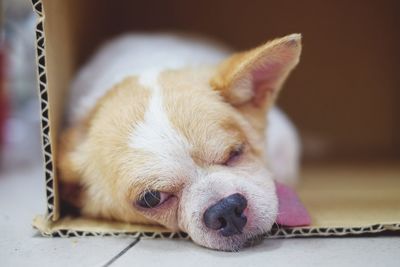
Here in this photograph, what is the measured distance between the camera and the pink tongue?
1504 mm

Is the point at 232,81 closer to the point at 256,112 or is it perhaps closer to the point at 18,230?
the point at 256,112

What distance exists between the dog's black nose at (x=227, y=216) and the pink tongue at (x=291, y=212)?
13 cm

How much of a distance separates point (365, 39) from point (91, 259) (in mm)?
1944

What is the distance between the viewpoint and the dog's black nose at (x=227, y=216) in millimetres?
1408

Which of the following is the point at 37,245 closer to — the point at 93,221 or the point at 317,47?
the point at 93,221

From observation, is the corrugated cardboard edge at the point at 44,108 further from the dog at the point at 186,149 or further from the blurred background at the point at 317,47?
the blurred background at the point at 317,47

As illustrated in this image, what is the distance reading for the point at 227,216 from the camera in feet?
4.66

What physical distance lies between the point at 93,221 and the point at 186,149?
42 centimetres

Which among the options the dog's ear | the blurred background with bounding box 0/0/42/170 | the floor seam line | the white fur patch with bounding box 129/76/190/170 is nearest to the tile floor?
the floor seam line

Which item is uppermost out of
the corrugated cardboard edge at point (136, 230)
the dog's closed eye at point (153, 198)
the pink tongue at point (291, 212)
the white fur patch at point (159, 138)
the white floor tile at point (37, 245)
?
the white fur patch at point (159, 138)

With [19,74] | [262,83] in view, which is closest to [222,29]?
[262,83]

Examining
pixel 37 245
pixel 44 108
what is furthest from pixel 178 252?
pixel 44 108


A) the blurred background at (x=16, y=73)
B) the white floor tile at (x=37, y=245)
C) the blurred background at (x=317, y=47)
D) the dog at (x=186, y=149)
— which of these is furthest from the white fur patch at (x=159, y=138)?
the blurred background at (x=317, y=47)

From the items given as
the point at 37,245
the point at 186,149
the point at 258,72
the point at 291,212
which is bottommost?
the point at 37,245
